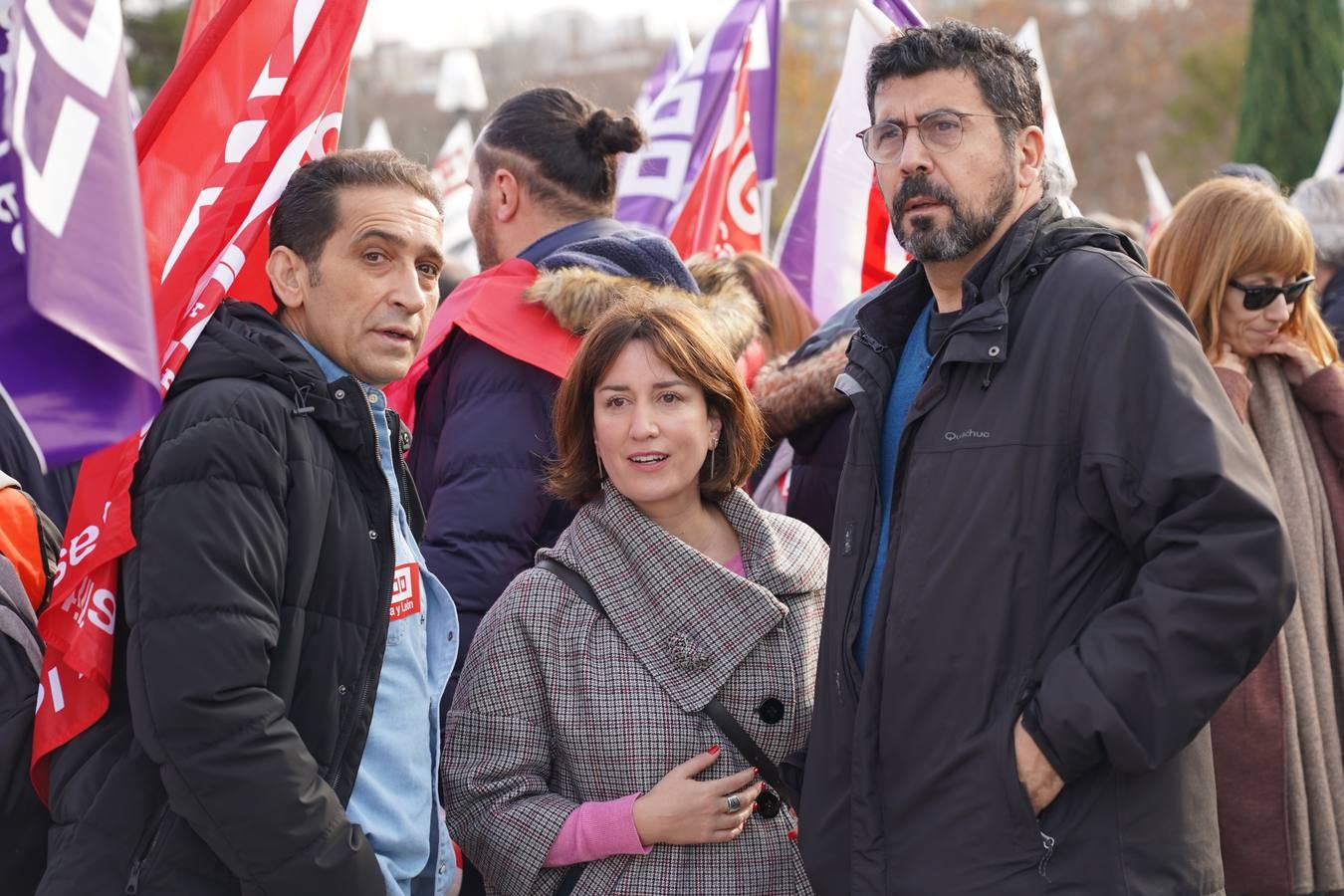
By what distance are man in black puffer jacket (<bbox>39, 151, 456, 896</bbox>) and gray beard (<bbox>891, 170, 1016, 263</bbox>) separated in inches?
37.6

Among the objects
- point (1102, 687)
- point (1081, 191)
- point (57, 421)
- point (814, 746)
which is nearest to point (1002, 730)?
point (1102, 687)

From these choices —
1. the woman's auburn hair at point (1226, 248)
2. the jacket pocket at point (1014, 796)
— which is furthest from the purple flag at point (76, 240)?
the woman's auburn hair at point (1226, 248)

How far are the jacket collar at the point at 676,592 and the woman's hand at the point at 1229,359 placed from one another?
133cm

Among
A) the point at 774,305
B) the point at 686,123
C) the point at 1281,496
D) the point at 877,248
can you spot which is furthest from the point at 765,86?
the point at 1281,496

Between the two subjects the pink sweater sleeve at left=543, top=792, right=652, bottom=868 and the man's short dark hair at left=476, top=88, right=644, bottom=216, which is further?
the man's short dark hair at left=476, top=88, right=644, bottom=216

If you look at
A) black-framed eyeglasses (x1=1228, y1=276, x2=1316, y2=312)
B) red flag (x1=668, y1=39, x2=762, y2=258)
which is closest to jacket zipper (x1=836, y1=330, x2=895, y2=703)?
black-framed eyeglasses (x1=1228, y1=276, x2=1316, y2=312)

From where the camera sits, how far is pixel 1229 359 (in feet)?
13.1

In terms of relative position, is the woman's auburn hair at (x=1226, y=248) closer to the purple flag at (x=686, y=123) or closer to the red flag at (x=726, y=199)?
the red flag at (x=726, y=199)

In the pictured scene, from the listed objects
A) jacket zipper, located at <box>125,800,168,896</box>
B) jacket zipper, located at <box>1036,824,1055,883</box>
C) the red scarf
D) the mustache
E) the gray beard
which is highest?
the mustache

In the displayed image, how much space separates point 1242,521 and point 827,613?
808 mm

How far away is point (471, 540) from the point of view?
3.70 metres

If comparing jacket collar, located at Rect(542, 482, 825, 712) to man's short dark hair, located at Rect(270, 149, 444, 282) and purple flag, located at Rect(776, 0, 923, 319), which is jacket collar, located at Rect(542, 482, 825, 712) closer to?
man's short dark hair, located at Rect(270, 149, 444, 282)

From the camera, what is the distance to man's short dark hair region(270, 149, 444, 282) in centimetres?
301

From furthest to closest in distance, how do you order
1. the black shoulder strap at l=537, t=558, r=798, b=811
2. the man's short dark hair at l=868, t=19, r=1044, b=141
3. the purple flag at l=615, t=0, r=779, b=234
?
the purple flag at l=615, t=0, r=779, b=234 < the black shoulder strap at l=537, t=558, r=798, b=811 < the man's short dark hair at l=868, t=19, r=1044, b=141
